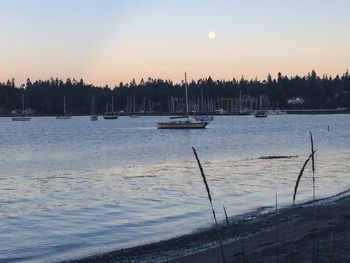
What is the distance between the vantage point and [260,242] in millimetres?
15266

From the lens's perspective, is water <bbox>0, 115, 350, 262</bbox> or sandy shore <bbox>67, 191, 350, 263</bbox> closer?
sandy shore <bbox>67, 191, 350, 263</bbox>

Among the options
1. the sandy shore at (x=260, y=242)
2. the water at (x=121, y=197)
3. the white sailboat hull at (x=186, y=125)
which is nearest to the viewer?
the sandy shore at (x=260, y=242)

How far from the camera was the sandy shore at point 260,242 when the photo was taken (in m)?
12.3

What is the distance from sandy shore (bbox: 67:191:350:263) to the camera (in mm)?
12328

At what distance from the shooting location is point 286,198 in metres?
26.2

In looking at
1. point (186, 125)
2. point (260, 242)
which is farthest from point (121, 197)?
point (186, 125)

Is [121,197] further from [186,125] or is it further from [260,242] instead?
[186,125]

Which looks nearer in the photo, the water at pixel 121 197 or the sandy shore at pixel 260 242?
the sandy shore at pixel 260 242

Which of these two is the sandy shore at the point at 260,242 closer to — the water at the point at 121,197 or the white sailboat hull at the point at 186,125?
the water at the point at 121,197

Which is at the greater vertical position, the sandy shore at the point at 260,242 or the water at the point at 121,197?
the sandy shore at the point at 260,242

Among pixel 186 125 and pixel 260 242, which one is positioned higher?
pixel 260 242

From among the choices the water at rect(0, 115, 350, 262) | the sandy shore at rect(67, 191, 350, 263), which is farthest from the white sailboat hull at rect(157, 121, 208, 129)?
the sandy shore at rect(67, 191, 350, 263)

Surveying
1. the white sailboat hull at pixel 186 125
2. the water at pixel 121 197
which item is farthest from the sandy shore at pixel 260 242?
the white sailboat hull at pixel 186 125

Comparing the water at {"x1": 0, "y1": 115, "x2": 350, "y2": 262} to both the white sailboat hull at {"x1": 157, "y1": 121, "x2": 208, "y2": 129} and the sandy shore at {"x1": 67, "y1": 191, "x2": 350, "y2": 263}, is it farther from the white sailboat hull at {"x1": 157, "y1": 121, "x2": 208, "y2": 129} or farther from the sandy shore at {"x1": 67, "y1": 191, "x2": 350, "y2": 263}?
the white sailboat hull at {"x1": 157, "y1": 121, "x2": 208, "y2": 129}
